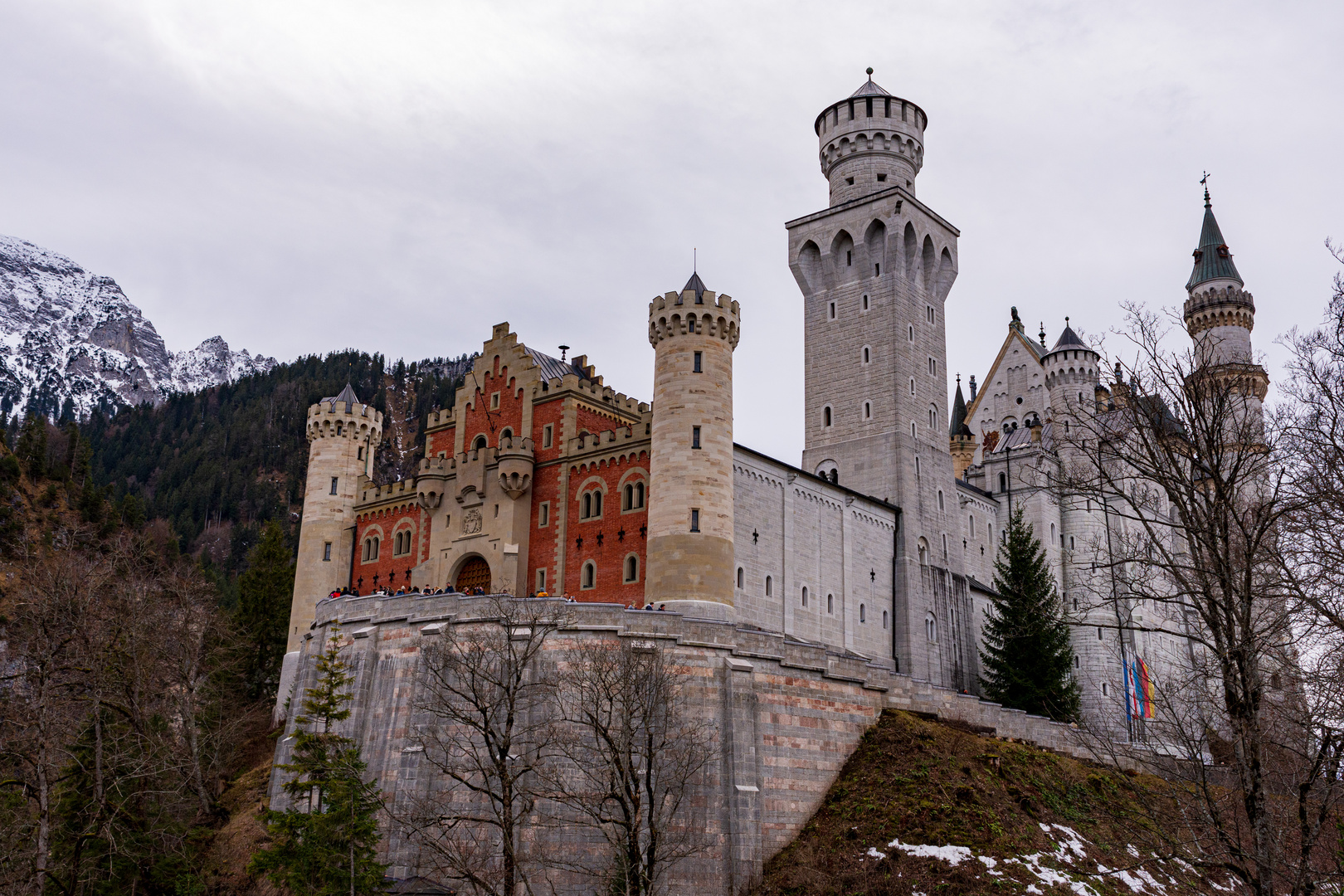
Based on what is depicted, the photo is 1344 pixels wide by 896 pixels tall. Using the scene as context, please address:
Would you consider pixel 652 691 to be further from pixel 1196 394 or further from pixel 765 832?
pixel 1196 394

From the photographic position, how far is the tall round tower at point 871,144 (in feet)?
219

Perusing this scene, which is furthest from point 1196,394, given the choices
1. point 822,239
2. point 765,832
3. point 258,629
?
point 258,629

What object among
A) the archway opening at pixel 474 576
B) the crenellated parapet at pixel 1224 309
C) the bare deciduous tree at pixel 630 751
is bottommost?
the bare deciduous tree at pixel 630 751

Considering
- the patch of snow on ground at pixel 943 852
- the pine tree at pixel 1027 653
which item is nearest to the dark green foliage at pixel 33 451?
the pine tree at pixel 1027 653

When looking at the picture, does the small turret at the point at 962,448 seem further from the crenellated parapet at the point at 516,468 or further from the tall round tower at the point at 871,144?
the crenellated parapet at the point at 516,468

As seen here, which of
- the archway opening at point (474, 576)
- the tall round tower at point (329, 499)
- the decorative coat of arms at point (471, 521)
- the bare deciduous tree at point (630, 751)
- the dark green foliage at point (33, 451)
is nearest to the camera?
the bare deciduous tree at point (630, 751)

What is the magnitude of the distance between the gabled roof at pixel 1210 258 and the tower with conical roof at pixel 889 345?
2870 cm

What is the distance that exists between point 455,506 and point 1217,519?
3959 centimetres

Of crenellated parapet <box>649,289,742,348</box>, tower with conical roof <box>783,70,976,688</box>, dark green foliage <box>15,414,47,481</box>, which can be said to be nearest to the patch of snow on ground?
crenellated parapet <box>649,289,742,348</box>

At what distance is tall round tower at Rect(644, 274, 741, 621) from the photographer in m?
43.1

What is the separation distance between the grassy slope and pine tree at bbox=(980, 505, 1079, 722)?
10.5 metres

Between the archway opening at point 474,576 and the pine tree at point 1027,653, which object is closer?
the archway opening at point 474,576

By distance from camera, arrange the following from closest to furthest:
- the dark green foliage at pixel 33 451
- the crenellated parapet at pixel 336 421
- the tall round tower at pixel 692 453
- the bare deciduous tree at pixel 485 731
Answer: the bare deciduous tree at pixel 485 731 < the tall round tower at pixel 692 453 < the crenellated parapet at pixel 336 421 < the dark green foliage at pixel 33 451

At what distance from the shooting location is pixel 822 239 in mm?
66062
